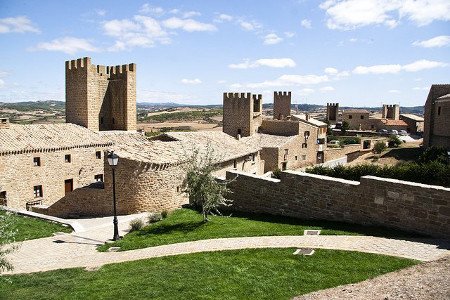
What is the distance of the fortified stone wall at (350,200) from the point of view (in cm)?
1222

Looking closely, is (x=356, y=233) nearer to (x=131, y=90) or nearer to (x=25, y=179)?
(x=25, y=179)

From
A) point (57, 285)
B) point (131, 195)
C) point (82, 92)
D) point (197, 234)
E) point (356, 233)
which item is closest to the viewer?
point (57, 285)

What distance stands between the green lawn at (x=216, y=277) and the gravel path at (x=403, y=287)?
335mm

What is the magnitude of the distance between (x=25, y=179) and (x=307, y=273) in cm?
2289

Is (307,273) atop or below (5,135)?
below

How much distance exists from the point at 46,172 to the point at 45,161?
0.78m

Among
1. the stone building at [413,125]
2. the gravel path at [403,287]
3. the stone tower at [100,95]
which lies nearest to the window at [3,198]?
the stone tower at [100,95]

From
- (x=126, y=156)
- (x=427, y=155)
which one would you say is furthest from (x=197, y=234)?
(x=427, y=155)

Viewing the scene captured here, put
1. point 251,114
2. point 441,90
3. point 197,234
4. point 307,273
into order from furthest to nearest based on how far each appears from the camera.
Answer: point 441,90
point 251,114
point 197,234
point 307,273

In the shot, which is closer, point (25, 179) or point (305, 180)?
point (305, 180)

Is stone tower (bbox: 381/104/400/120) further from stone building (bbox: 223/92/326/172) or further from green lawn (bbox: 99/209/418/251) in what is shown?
green lawn (bbox: 99/209/418/251)

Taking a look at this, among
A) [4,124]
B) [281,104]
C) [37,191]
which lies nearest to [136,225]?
[37,191]

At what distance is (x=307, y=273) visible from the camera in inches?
389

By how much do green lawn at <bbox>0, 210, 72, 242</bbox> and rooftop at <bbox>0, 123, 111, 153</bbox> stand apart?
8610mm
